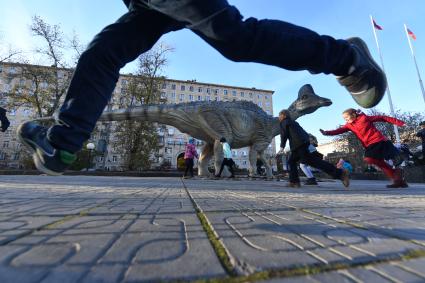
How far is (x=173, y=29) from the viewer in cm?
223

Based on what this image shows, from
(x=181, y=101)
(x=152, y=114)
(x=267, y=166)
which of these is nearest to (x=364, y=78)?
(x=267, y=166)

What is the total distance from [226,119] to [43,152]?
10.9 metres

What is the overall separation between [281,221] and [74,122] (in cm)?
146

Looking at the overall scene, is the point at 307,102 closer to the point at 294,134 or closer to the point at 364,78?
the point at 294,134

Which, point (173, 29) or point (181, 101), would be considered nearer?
point (173, 29)

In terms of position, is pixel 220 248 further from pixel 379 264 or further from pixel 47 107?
pixel 47 107

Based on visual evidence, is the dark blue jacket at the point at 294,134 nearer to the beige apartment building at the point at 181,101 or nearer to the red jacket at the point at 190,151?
the red jacket at the point at 190,151

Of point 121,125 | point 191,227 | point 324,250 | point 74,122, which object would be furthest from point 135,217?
point 121,125

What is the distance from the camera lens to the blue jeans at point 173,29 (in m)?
1.54

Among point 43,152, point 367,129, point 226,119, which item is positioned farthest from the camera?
point 226,119

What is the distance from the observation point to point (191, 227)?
4.67ft

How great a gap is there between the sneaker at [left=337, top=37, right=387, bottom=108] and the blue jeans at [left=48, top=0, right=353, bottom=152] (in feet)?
0.27

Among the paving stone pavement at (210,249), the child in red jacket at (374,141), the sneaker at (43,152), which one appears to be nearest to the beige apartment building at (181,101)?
the child in red jacket at (374,141)

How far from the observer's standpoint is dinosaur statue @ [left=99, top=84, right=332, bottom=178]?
12269 millimetres
